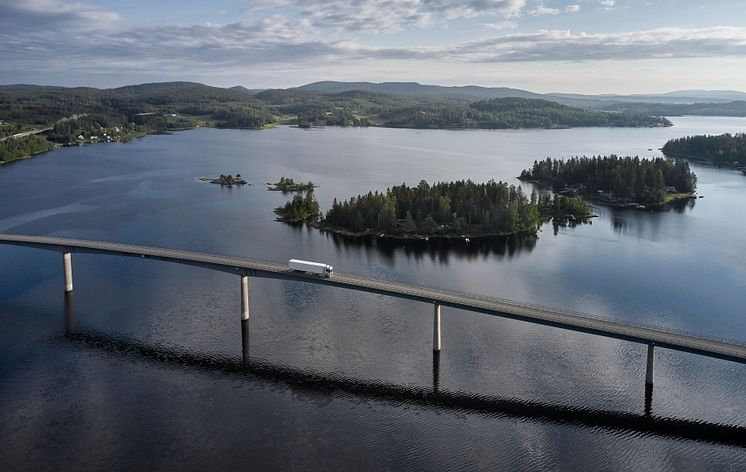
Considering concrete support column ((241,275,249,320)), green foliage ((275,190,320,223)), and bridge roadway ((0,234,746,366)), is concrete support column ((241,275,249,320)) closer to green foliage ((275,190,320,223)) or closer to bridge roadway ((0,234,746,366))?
bridge roadway ((0,234,746,366))

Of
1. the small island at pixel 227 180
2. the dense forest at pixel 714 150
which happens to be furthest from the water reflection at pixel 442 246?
the dense forest at pixel 714 150

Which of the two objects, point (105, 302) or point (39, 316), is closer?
point (39, 316)

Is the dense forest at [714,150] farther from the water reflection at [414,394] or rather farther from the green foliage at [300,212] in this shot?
the water reflection at [414,394]

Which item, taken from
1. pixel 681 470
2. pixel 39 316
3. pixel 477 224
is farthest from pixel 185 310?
pixel 477 224

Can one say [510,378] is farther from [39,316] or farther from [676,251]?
[676,251]

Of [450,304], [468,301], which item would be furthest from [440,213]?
[450,304]

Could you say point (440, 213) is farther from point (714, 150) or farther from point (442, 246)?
point (714, 150)
